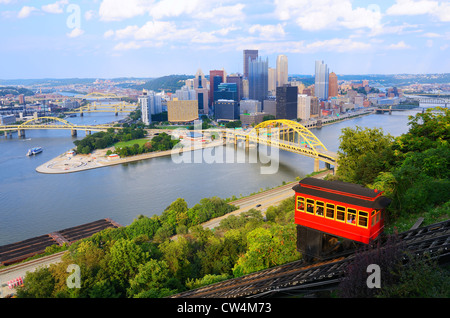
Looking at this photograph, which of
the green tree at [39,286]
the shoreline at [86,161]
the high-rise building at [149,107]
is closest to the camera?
the green tree at [39,286]

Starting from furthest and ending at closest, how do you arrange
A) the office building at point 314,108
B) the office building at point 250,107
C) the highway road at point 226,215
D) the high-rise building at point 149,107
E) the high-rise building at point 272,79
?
the high-rise building at point 272,79
the office building at point 250,107
the office building at point 314,108
the high-rise building at point 149,107
the highway road at point 226,215

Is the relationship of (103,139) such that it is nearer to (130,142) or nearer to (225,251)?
(130,142)

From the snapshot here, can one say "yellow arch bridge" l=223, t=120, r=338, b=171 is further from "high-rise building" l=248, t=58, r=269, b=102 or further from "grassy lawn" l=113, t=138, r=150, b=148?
"high-rise building" l=248, t=58, r=269, b=102

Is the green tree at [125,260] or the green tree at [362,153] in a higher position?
the green tree at [362,153]

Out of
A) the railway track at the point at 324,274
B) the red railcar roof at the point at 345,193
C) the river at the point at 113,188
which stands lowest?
the river at the point at 113,188

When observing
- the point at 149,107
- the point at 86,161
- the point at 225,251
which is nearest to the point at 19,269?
the point at 225,251

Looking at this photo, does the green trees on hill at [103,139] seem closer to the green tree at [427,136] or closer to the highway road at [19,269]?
the highway road at [19,269]

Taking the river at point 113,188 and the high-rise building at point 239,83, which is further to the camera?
the high-rise building at point 239,83

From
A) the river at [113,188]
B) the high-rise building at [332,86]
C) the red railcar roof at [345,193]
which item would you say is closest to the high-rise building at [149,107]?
the river at [113,188]
